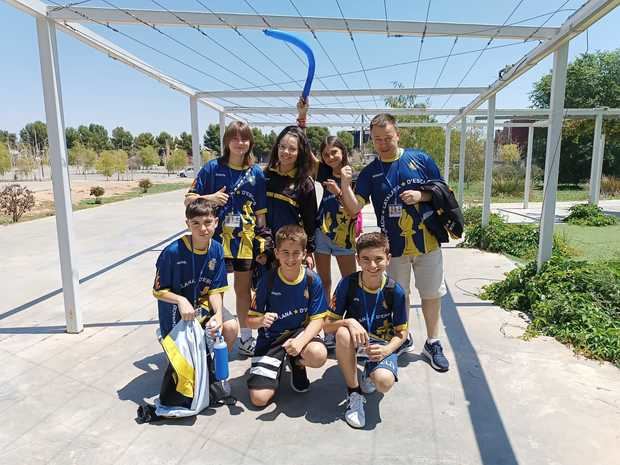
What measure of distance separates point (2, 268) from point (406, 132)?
1635 cm

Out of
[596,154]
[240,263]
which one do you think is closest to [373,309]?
[240,263]

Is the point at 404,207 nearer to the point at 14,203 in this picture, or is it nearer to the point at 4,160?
the point at 14,203

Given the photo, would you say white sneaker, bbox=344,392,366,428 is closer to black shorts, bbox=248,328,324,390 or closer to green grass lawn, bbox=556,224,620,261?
black shorts, bbox=248,328,324,390

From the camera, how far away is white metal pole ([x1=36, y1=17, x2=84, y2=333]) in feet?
11.2

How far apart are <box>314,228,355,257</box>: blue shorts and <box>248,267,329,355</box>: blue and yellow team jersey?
741 mm

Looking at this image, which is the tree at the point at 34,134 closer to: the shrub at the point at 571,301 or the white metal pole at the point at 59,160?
the white metal pole at the point at 59,160

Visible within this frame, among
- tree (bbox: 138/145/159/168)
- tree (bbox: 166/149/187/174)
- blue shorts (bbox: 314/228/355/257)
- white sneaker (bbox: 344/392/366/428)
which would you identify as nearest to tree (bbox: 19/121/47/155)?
tree (bbox: 138/145/159/168)

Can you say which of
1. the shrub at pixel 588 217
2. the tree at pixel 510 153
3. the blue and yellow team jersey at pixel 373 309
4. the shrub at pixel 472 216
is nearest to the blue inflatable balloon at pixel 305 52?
the blue and yellow team jersey at pixel 373 309

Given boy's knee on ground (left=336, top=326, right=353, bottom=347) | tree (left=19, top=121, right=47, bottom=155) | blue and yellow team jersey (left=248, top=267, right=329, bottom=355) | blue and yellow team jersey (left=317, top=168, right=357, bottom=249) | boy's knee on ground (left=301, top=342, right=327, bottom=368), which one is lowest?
boy's knee on ground (left=301, top=342, right=327, bottom=368)

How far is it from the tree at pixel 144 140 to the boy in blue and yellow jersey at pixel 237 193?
68038mm

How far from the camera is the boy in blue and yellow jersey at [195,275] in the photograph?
269 centimetres

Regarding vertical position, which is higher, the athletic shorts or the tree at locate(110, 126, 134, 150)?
the tree at locate(110, 126, 134, 150)

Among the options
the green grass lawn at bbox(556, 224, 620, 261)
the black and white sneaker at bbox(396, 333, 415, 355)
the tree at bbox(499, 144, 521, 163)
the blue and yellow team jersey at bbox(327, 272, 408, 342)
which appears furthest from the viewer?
the tree at bbox(499, 144, 521, 163)

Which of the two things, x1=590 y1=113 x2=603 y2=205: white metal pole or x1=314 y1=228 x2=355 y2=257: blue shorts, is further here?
x1=590 y1=113 x2=603 y2=205: white metal pole
